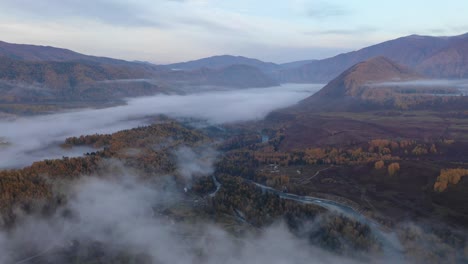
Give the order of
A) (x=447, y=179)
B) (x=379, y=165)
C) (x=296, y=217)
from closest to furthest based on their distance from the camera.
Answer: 1. (x=296, y=217)
2. (x=447, y=179)
3. (x=379, y=165)

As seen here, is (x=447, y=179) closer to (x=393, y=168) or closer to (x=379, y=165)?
(x=393, y=168)

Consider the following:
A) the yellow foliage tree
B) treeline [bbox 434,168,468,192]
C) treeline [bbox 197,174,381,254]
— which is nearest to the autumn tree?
the yellow foliage tree

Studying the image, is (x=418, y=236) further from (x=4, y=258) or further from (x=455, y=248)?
(x=4, y=258)


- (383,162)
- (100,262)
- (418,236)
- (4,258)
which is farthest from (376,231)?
(4,258)

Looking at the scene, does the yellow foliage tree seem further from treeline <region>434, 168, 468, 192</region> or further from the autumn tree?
treeline <region>434, 168, 468, 192</region>

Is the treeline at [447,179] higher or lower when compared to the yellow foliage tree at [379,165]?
higher

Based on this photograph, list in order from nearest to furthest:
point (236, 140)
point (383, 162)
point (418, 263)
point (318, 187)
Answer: point (418, 263), point (318, 187), point (383, 162), point (236, 140)

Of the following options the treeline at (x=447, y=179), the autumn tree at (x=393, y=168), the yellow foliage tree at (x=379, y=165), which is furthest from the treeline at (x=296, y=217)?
the yellow foliage tree at (x=379, y=165)

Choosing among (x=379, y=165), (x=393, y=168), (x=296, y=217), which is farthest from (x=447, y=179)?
(x=296, y=217)

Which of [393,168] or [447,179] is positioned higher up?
[447,179]

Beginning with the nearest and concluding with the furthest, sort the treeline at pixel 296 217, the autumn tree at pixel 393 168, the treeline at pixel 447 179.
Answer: the treeline at pixel 296 217, the treeline at pixel 447 179, the autumn tree at pixel 393 168

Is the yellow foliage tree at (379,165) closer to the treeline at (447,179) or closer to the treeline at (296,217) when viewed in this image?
the treeline at (447,179)
